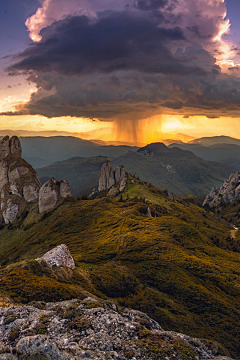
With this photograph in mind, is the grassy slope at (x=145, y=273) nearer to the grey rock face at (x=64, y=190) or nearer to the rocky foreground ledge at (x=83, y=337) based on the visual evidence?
the rocky foreground ledge at (x=83, y=337)

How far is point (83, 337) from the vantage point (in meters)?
16.8

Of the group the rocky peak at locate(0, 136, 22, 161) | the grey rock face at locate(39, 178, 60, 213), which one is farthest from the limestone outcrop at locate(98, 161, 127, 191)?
the grey rock face at locate(39, 178, 60, 213)

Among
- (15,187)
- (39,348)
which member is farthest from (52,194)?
(39,348)

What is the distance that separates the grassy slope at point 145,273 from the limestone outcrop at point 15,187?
38.5 m

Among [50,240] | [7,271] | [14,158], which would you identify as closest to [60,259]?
[7,271]

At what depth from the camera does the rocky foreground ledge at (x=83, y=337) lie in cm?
1459

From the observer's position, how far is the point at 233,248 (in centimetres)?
7450

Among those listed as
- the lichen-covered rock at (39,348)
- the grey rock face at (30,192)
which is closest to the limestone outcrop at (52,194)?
the grey rock face at (30,192)

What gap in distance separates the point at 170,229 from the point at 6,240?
6421cm

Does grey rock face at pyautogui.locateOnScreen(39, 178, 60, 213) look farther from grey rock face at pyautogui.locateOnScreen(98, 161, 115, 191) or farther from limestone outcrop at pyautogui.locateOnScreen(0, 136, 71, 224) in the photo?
grey rock face at pyautogui.locateOnScreen(98, 161, 115, 191)

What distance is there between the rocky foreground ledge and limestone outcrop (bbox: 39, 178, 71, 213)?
74.5 metres

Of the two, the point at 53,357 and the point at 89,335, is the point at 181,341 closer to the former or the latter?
the point at 89,335

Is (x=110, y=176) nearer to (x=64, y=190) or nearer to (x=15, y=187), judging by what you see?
(x=15, y=187)

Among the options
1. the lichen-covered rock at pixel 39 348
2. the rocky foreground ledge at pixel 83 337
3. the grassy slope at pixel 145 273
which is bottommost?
the grassy slope at pixel 145 273
